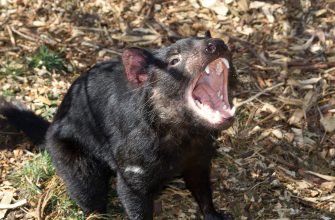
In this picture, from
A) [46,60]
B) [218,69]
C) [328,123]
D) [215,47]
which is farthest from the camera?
[46,60]

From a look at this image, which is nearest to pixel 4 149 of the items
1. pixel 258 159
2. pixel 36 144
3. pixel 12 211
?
pixel 36 144

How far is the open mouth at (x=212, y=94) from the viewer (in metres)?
3.43

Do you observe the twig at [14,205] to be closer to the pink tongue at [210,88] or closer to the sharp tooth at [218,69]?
the pink tongue at [210,88]

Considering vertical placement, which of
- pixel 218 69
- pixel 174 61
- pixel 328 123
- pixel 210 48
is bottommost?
pixel 328 123

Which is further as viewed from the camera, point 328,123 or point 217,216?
point 328,123

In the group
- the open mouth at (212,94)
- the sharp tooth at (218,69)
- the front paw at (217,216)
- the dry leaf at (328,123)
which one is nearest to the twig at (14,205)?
the front paw at (217,216)

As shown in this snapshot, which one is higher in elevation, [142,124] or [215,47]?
[215,47]

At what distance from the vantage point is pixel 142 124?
3.67 metres

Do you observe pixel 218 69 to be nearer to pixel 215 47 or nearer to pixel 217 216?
pixel 215 47

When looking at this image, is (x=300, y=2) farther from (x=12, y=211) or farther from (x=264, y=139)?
(x=12, y=211)

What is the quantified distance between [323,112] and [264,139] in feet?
1.89

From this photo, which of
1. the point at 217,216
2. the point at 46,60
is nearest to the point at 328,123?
the point at 217,216

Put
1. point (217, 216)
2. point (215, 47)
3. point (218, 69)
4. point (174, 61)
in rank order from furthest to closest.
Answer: point (217, 216)
point (218, 69)
point (174, 61)
point (215, 47)

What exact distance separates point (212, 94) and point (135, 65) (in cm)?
51
